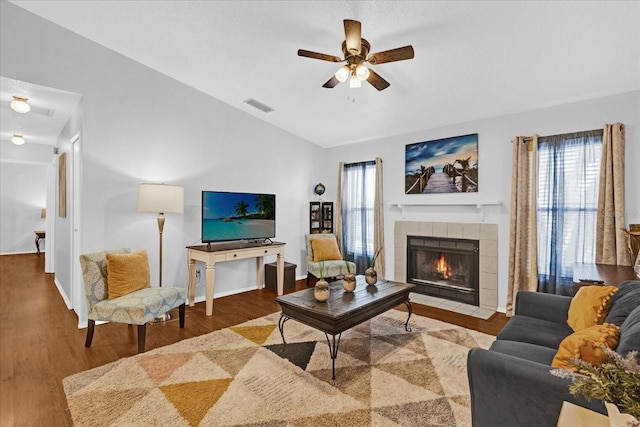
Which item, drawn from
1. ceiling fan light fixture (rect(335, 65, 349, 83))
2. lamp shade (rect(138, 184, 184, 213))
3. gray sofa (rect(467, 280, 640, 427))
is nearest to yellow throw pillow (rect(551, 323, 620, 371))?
gray sofa (rect(467, 280, 640, 427))

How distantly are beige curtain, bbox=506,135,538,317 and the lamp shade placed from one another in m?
4.06

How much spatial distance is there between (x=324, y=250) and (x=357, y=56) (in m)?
3.22

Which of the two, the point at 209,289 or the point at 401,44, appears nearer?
the point at 401,44

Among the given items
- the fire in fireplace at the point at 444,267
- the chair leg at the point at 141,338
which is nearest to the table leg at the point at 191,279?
the chair leg at the point at 141,338

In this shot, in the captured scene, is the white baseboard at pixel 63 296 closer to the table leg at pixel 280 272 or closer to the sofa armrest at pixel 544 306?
the table leg at pixel 280 272

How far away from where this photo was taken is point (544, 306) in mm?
2443

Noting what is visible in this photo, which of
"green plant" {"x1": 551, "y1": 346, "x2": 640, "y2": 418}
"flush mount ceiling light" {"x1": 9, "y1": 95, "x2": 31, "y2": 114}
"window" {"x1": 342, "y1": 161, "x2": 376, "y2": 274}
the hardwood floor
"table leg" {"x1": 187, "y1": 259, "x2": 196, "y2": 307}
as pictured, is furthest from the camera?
"window" {"x1": 342, "y1": 161, "x2": 376, "y2": 274}

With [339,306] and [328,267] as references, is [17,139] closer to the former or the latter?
[328,267]

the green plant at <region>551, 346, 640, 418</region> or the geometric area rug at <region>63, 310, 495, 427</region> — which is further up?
the green plant at <region>551, 346, 640, 418</region>

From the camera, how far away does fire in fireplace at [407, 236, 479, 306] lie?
13.9ft

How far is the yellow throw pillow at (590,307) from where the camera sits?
1911mm

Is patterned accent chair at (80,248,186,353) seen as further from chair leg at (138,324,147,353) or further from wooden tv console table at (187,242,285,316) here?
wooden tv console table at (187,242,285,316)

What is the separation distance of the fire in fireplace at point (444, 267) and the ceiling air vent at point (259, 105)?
2949mm

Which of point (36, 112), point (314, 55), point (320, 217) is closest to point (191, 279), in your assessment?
point (320, 217)
